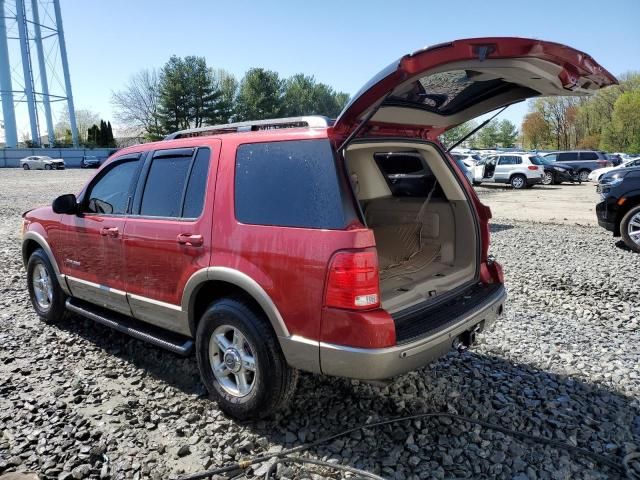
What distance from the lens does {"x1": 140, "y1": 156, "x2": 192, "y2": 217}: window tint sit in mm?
3550

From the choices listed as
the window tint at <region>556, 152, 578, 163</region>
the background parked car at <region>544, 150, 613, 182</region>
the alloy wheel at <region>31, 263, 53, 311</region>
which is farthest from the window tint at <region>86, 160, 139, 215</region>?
the window tint at <region>556, 152, 578, 163</region>

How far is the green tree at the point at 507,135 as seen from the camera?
3752 inches

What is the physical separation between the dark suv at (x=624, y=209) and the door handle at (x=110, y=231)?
8179mm

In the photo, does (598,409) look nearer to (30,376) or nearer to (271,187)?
(271,187)

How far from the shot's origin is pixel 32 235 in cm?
502

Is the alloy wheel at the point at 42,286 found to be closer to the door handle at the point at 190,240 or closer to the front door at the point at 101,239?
the front door at the point at 101,239

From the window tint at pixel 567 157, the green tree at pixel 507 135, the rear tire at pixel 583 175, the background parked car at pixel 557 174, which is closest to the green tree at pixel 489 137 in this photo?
the green tree at pixel 507 135

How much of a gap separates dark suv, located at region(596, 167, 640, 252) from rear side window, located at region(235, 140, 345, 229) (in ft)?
25.1

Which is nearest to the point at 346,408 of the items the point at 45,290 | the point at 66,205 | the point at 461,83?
the point at 461,83

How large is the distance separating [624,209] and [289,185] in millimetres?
7859

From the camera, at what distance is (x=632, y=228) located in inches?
332

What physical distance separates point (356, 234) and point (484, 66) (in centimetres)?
109

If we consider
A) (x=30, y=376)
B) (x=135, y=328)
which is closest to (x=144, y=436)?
(x=135, y=328)

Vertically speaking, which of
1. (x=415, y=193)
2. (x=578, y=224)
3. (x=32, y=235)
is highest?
(x=415, y=193)
